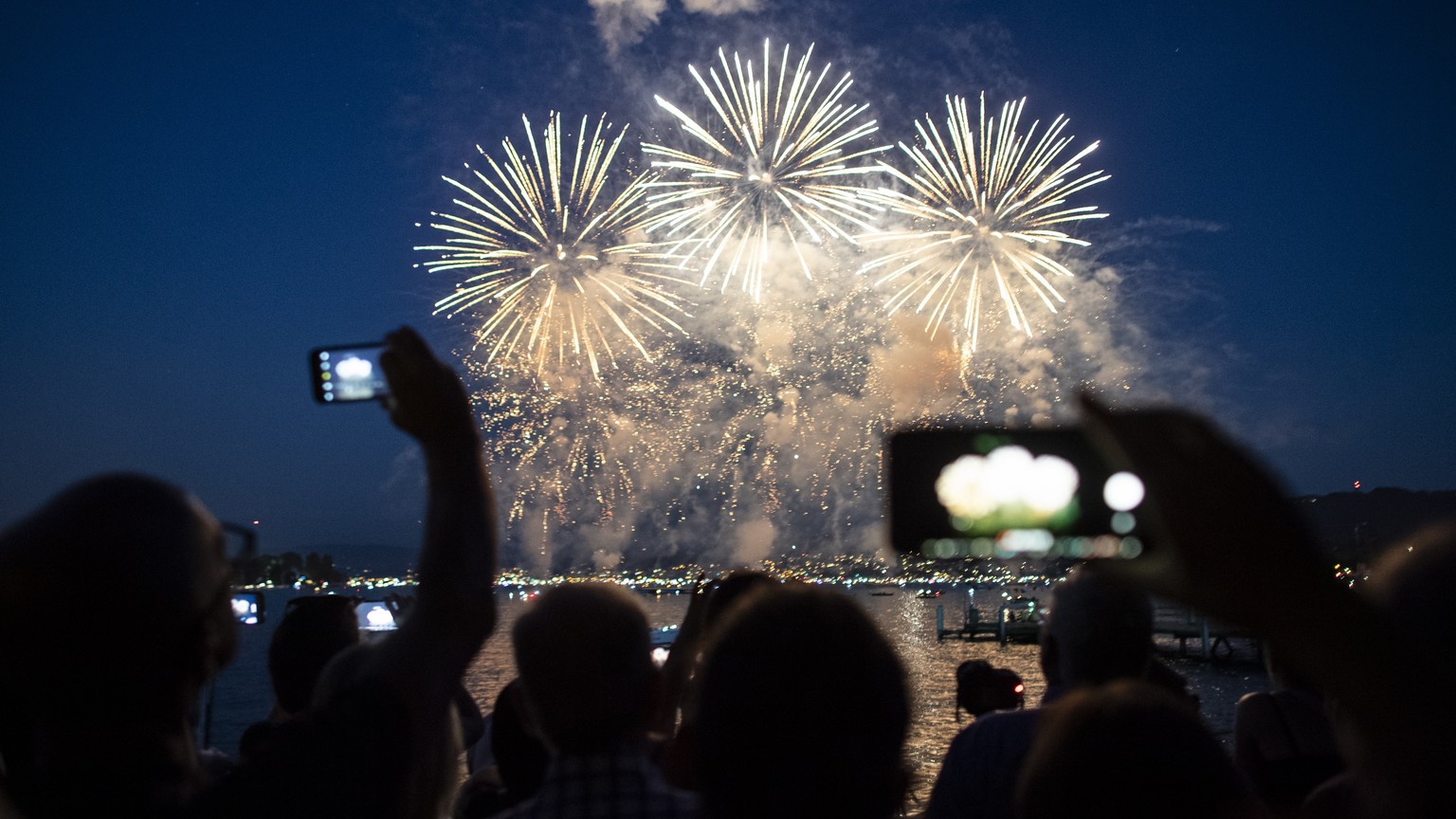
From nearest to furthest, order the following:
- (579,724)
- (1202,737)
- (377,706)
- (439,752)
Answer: (1202,737)
(377,706)
(439,752)
(579,724)

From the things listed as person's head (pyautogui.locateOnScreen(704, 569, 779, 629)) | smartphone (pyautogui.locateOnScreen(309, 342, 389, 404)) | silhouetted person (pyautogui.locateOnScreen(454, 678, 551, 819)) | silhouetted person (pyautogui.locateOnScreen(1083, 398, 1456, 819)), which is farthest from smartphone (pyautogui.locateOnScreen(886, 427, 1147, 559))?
person's head (pyautogui.locateOnScreen(704, 569, 779, 629))

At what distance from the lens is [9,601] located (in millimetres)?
1809

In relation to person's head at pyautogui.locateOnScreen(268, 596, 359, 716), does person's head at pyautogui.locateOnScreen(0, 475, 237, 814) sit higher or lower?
higher

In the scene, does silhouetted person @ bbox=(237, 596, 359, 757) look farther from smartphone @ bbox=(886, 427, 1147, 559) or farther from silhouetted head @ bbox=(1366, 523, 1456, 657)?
silhouetted head @ bbox=(1366, 523, 1456, 657)

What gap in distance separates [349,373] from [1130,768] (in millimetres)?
2515

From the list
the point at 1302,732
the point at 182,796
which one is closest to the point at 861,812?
the point at 182,796

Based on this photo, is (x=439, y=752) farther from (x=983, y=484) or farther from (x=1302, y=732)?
(x=1302, y=732)

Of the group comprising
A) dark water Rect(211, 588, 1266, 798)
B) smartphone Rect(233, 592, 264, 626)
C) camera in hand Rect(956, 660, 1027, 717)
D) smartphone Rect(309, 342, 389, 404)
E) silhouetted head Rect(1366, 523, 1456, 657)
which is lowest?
dark water Rect(211, 588, 1266, 798)

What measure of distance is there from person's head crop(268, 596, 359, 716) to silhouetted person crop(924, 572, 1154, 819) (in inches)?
116

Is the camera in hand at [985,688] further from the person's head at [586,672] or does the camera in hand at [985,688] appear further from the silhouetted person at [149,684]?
the silhouetted person at [149,684]

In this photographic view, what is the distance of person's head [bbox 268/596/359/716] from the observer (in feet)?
16.4

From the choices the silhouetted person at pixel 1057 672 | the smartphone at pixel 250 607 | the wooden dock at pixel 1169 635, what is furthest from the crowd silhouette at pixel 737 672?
the wooden dock at pixel 1169 635

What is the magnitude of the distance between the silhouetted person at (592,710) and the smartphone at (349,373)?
3.08ft

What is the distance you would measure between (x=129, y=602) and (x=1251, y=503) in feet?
5.95
